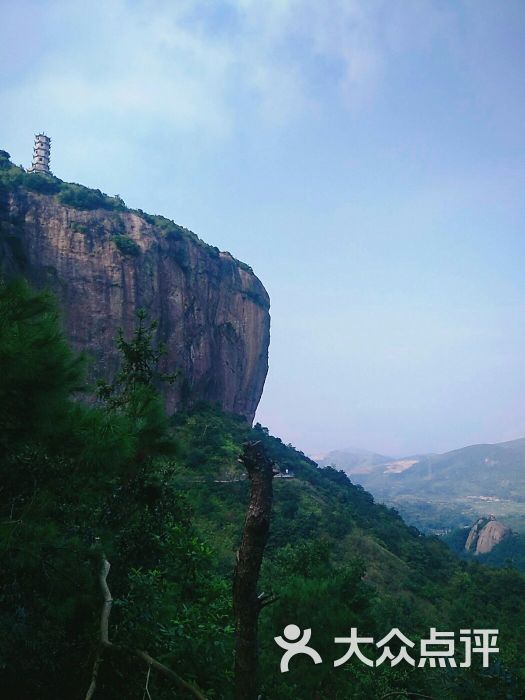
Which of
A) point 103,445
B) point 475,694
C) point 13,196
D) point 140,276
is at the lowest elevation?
point 475,694

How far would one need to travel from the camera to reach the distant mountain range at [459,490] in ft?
307

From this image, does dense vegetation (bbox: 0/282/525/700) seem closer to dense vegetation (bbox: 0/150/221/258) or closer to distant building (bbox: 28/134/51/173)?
dense vegetation (bbox: 0/150/221/258)

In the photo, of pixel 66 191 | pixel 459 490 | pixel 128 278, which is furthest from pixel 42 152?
pixel 459 490

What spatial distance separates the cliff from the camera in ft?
82.8

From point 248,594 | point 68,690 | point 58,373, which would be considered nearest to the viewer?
point 248,594

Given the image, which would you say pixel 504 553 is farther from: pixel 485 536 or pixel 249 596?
pixel 249 596

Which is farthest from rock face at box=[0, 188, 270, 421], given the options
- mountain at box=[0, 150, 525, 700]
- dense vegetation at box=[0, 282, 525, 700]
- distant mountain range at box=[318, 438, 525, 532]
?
distant mountain range at box=[318, 438, 525, 532]

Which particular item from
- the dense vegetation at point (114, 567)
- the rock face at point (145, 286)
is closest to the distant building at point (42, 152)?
the rock face at point (145, 286)

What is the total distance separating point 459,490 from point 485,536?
119 metres

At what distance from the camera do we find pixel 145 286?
1107 inches

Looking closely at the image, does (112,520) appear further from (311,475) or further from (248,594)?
(311,475)

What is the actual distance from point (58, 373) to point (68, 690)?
7.53ft

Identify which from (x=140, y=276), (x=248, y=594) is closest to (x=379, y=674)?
(x=248, y=594)

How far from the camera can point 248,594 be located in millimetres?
2189
